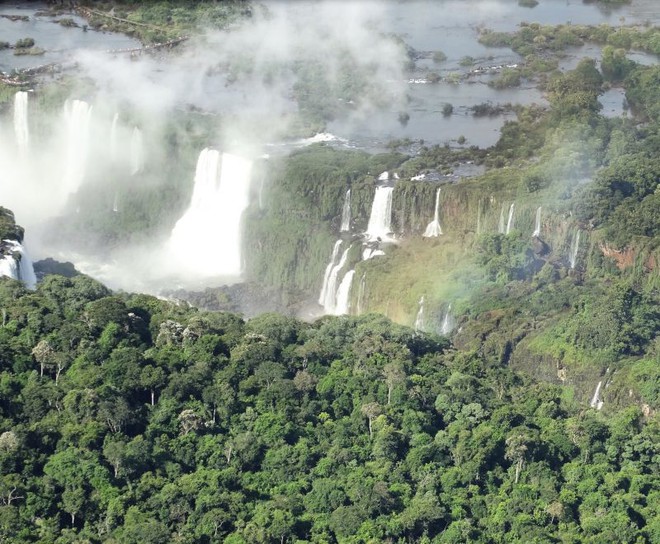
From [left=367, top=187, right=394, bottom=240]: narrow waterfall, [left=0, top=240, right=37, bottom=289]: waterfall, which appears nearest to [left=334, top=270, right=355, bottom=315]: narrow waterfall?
[left=367, top=187, right=394, bottom=240]: narrow waterfall

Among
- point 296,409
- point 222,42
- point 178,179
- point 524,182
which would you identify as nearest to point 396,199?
point 524,182

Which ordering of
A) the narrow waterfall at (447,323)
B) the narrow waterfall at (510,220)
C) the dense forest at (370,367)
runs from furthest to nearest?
the narrow waterfall at (510,220)
the narrow waterfall at (447,323)
the dense forest at (370,367)

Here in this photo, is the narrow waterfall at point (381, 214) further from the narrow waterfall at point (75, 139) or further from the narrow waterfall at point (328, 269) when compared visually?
the narrow waterfall at point (75, 139)

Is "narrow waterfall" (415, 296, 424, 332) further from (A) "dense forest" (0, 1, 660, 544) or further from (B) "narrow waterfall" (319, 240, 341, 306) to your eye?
(B) "narrow waterfall" (319, 240, 341, 306)

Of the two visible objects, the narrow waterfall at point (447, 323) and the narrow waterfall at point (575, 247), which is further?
the narrow waterfall at point (575, 247)

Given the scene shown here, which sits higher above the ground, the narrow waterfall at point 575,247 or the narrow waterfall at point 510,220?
the narrow waterfall at point 510,220

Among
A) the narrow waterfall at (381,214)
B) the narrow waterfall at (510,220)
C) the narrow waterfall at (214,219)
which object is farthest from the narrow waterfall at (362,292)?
the narrow waterfall at (214,219)

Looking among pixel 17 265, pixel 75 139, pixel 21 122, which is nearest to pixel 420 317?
pixel 17 265
